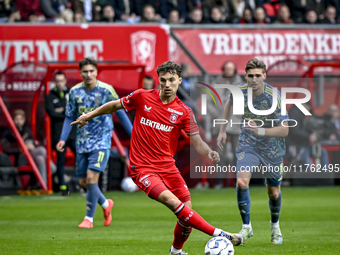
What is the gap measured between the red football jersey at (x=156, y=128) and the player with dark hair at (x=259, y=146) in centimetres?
136

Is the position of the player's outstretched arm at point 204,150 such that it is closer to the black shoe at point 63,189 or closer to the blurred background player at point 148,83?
the blurred background player at point 148,83

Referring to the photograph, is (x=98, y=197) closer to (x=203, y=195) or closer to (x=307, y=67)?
(x=203, y=195)

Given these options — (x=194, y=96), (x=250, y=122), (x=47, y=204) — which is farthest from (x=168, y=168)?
(x=194, y=96)

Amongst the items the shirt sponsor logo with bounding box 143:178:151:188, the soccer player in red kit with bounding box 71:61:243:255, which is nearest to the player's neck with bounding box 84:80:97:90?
the soccer player in red kit with bounding box 71:61:243:255

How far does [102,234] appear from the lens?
880cm

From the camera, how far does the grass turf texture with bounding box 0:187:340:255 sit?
7.54 meters

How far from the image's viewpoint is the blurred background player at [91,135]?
9.69m

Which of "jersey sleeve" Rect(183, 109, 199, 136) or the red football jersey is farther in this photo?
"jersey sleeve" Rect(183, 109, 199, 136)

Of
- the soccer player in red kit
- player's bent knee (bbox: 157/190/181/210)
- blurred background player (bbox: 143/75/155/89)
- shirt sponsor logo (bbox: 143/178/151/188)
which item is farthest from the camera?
blurred background player (bbox: 143/75/155/89)

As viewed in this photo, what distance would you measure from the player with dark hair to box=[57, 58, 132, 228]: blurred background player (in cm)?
231

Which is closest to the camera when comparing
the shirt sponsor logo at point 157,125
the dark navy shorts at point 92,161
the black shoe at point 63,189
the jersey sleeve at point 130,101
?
the shirt sponsor logo at point 157,125

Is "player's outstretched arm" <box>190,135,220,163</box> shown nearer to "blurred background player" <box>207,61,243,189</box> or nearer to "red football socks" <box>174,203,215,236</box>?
"red football socks" <box>174,203,215,236</box>

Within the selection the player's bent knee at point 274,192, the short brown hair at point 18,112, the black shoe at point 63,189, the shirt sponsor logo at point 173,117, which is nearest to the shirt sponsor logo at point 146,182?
the shirt sponsor logo at point 173,117

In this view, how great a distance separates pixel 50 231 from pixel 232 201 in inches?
202
